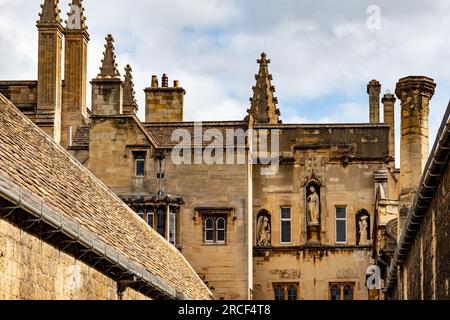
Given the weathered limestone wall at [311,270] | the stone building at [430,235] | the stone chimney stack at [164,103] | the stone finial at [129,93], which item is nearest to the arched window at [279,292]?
the weathered limestone wall at [311,270]

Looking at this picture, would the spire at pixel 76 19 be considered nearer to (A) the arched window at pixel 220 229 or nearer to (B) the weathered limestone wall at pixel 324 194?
(B) the weathered limestone wall at pixel 324 194

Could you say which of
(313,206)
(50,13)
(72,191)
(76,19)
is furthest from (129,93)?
(72,191)

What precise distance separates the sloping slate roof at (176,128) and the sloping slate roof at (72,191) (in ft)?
36.5

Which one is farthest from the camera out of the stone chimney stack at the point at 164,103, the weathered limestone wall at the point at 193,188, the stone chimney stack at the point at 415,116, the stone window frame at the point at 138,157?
the stone chimney stack at the point at 164,103

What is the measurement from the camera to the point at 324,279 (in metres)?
52.4

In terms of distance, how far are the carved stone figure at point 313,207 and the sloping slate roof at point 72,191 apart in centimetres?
1358

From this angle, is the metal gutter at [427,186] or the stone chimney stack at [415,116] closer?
the metal gutter at [427,186]

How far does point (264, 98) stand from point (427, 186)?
1497 inches

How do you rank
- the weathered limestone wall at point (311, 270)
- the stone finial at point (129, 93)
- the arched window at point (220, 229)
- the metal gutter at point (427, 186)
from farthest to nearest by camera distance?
the stone finial at point (129, 93)
the weathered limestone wall at point (311, 270)
the arched window at point (220, 229)
the metal gutter at point (427, 186)

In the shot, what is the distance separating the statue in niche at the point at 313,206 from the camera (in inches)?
2089

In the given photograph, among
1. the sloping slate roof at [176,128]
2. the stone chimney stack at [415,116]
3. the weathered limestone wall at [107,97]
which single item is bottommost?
the stone chimney stack at [415,116]

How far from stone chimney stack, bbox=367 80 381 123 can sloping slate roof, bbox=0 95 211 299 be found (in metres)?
22.5

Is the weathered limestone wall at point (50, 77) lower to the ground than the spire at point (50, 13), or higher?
lower
